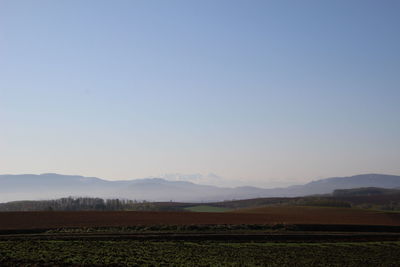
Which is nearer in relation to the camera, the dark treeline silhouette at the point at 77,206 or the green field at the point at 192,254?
the green field at the point at 192,254

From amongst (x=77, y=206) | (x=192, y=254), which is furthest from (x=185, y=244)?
(x=77, y=206)

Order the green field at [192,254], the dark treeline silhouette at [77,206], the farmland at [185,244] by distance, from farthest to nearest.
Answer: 1. the dark treeline silhouette at [77,206]
2. the farmland at [185,244]
3. the green field at [192,254]

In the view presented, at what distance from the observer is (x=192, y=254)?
3044 cm

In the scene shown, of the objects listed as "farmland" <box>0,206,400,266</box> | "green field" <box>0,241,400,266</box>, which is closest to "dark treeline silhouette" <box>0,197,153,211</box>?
"farmland" <box>0,206,400,266</box>

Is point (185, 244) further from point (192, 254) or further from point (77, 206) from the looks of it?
point (77, 206)

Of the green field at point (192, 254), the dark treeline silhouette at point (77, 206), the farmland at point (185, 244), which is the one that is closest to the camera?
the green field at point (192, 254)

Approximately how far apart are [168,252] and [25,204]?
120m

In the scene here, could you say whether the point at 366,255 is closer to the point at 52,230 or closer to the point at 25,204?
the point at 52,230

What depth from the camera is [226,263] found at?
27781mm

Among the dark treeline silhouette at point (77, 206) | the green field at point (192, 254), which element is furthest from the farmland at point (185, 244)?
the dark treeline silhouette at point (77, 206)

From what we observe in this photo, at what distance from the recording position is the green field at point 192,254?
27.0 meters

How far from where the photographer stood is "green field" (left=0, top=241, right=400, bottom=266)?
88.7 ft

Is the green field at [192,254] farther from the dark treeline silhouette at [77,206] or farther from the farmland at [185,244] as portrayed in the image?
the dark treeline silhouette at [77,206]

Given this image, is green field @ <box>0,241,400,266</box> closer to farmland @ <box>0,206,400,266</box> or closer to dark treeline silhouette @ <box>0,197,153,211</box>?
farmland @ <box>0,206,400,266</box>
